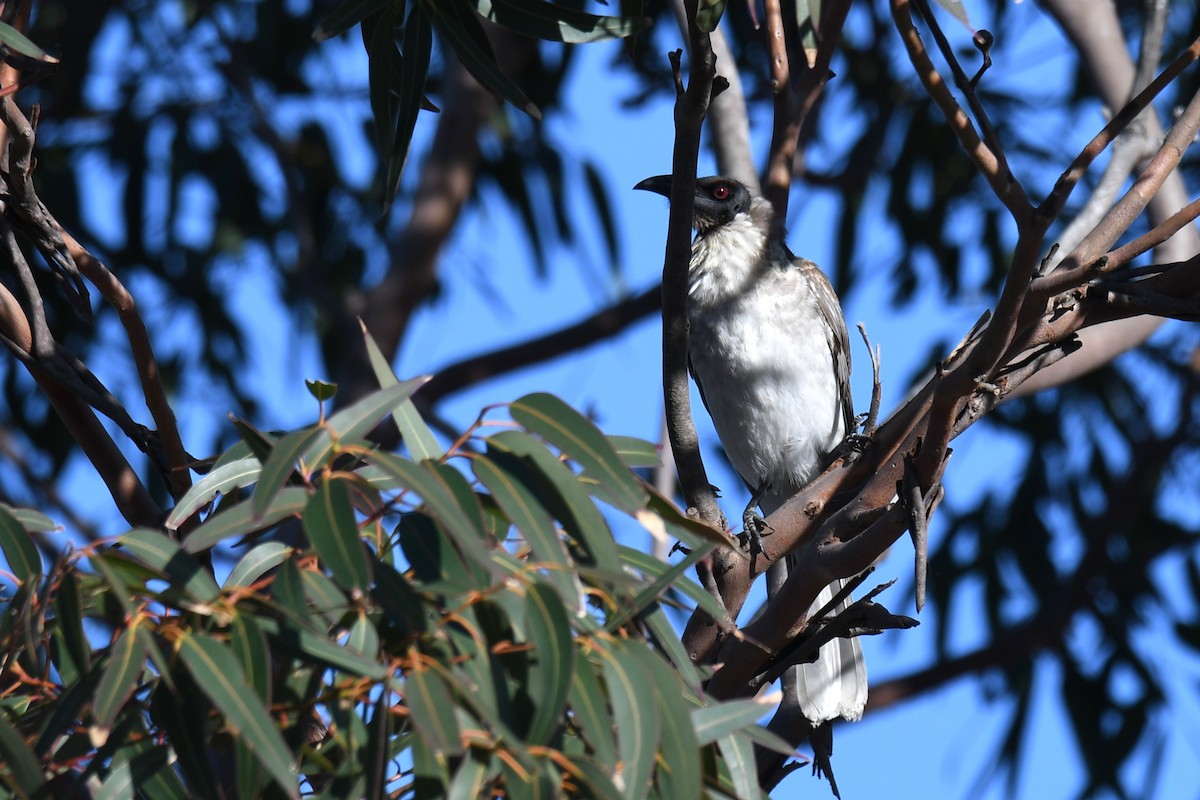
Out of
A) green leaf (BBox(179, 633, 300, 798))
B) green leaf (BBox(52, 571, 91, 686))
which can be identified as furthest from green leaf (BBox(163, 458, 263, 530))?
green leaf (BBox(179, 633, 300, 798))

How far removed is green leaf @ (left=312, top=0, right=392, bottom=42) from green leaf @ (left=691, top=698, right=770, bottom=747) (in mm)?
1197

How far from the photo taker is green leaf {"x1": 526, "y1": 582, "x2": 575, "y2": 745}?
1.39m

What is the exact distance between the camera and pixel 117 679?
132cm

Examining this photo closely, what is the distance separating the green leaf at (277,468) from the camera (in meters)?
1.34

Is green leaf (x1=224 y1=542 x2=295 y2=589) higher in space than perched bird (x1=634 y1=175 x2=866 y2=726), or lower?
lower

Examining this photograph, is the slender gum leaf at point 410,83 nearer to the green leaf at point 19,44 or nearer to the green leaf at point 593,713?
the green leaf at point 19,44

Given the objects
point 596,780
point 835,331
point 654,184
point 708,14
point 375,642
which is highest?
point 654,184

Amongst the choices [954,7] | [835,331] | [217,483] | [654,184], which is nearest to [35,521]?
[217,483]

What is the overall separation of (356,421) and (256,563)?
243 mm

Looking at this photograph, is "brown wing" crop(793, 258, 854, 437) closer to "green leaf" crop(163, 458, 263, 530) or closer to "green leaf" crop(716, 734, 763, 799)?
"green leaf" crop(716, 734, 763, 799)

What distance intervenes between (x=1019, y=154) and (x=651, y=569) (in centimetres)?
490

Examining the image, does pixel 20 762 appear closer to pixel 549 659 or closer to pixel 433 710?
pixel 433 710

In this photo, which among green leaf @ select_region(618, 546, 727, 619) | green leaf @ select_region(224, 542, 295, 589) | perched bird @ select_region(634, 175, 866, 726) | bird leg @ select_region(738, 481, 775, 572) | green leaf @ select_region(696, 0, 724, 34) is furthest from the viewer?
perched bird @ select_region(634, 175, 866, 726)

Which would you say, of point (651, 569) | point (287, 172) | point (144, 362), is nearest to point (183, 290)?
point (287, 172)
